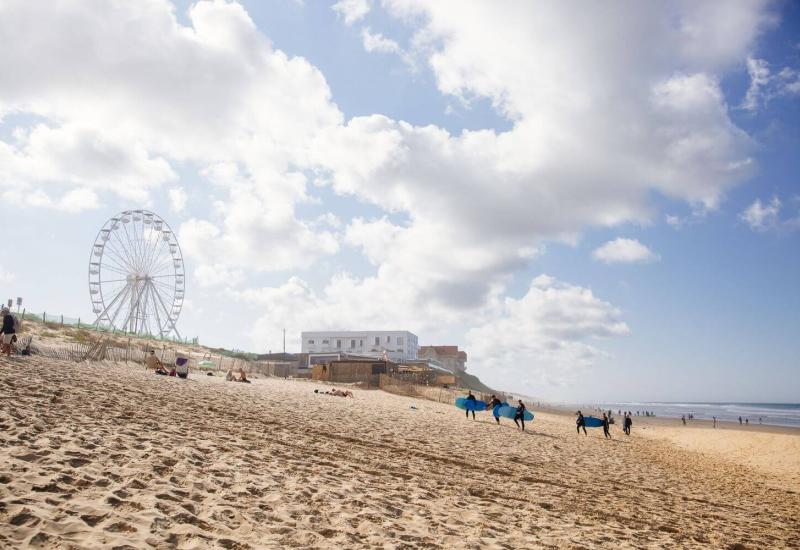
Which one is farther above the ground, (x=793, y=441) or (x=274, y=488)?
Answer: (x=274, y=488)

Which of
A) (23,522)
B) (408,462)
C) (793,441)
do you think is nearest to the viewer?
(23,522)

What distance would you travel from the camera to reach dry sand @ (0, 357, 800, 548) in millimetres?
5426

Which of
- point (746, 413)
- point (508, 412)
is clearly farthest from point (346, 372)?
point (746, 413)

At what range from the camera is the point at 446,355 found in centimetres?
10531

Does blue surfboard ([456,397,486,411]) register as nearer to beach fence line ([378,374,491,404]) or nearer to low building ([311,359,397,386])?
beach fence line ([378,374,491,404])

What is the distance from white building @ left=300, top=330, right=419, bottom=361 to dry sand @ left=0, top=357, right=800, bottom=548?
74.5 meters

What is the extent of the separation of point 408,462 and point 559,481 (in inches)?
145

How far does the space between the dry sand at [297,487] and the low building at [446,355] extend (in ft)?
285

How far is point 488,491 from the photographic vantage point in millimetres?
9242

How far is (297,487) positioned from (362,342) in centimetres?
8415

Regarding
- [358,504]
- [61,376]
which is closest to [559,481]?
[358,504]

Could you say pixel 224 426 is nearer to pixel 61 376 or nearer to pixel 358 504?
pixel 358 504

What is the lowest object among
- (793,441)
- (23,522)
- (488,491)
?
(793,441)

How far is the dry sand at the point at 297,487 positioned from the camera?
5426mm
